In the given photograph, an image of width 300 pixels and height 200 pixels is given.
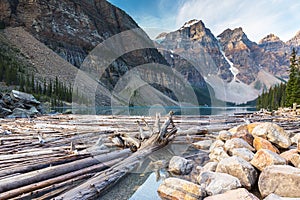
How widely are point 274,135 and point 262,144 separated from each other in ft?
2.34

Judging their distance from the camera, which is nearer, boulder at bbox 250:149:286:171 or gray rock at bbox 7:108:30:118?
boulder at bbox 250:149:286:171

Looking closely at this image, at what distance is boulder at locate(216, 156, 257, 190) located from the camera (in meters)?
5.01

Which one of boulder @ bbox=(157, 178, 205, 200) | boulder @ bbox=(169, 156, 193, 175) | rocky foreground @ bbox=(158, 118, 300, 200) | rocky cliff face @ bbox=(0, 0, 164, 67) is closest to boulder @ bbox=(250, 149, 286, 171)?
rocky foreground @ bbox=(158, 118, 300, 200)

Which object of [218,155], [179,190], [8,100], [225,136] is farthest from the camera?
[8,100]

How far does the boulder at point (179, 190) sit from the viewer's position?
14.1 feet

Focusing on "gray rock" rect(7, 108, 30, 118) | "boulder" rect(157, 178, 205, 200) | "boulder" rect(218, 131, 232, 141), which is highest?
"gray rock" rect(7, 108, 30, 118)

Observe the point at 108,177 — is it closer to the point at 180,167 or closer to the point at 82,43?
the point at 180,167

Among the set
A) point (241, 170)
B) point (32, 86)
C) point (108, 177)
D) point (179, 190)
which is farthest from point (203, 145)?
point (32, 86)

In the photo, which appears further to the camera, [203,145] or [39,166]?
[203,145]

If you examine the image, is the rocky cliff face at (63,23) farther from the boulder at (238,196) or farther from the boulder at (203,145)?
the boulder at (238,196)

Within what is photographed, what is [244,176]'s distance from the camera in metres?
5.04

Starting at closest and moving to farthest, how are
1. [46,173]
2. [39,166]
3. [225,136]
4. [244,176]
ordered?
[46,173] < [39,166] < [244,176] < [225,136]

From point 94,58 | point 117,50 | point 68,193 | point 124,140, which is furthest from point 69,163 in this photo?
point 117,50

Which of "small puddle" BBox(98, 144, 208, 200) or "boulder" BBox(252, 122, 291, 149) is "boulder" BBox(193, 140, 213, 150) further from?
"boulder" BBox(252, 122, 291, 149)
